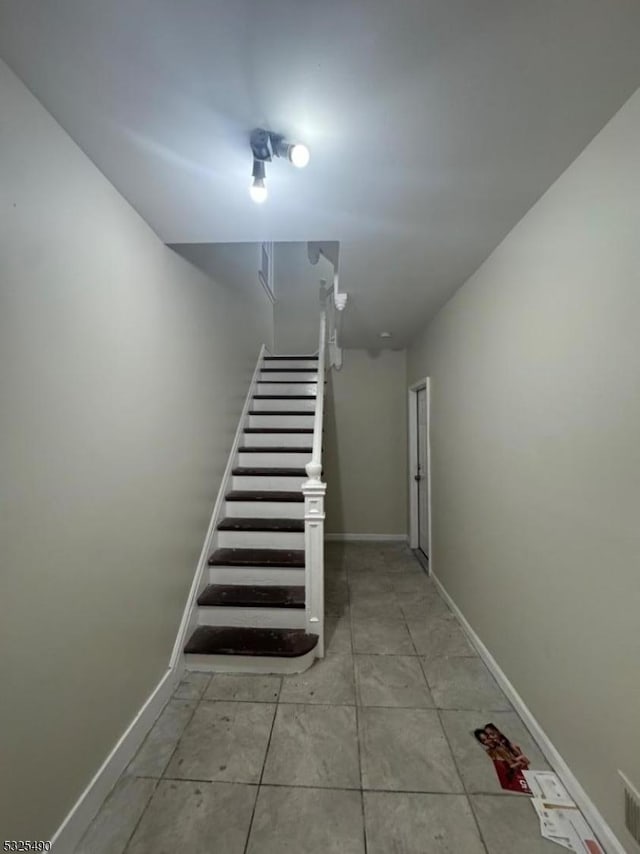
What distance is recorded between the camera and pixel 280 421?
12.0ft

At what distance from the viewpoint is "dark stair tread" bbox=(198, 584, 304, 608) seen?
2195 millimetres

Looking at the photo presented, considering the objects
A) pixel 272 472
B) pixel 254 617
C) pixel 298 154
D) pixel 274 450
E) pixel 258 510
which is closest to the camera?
pixel 298 154

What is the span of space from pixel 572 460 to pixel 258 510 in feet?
6.94

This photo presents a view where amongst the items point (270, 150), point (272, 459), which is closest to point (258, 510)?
point (272, 459)

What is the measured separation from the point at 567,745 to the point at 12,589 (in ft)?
6.60

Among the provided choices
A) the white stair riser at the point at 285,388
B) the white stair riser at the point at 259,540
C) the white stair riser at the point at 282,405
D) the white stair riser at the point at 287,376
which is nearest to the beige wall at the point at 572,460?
the white stair riser at the point at 259,540

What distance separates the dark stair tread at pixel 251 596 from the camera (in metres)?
2.20

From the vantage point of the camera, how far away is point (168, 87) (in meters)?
Answer: 1.00

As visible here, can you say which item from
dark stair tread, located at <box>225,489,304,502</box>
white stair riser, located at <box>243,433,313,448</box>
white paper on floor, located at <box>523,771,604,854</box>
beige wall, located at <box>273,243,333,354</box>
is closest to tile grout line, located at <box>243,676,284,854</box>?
white paper on floor, located at <box>523,771,604,854</box>

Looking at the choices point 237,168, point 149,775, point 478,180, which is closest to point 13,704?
point 149,775

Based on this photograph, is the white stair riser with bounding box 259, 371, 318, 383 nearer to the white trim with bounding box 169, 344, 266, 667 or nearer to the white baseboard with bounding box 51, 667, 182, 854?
the white trim with bounding box 169, 344, 266, 667

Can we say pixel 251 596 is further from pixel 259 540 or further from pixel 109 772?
pixel 109 772

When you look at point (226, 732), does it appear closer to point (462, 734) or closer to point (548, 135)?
point (462, 734)

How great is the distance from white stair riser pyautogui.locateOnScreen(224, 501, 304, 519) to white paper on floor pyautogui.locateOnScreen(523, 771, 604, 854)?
6.04 feet
